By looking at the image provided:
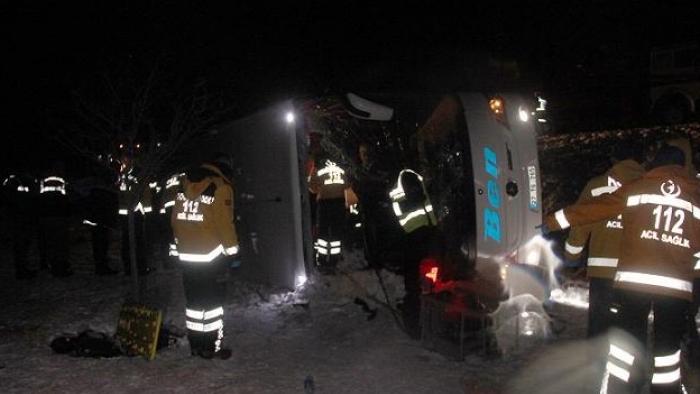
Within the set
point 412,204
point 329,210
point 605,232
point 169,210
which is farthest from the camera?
point 329,210

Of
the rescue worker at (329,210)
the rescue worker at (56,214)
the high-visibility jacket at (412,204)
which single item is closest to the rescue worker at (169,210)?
the rescue worker at (56,214)

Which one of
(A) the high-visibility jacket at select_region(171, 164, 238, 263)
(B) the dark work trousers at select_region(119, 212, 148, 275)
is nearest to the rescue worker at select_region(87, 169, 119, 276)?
(B) the dark work trousers at select_region(119, 212, 148, 275)

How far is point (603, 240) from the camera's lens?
468 centimetres

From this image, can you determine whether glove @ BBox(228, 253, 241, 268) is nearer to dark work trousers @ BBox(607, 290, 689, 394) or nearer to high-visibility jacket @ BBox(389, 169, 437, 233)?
high-visibility jacket @ BBox(389, 169, 437, 233)

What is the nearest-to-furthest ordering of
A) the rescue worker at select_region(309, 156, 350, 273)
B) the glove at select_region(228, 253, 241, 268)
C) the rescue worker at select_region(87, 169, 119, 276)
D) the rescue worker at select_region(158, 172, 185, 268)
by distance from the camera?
the glove at select_region(228, 253, 241, 268), the rescue worker at select_region(158, 172, 185, 268), the rescue worker at select_region(87, 169, 119, 276), the rescue worker at select_region(309, 156, 350, 273)

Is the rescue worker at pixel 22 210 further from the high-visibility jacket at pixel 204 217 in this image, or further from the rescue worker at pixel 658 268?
the rescue worker at pixel 658 268

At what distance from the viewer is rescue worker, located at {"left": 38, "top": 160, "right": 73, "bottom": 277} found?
8591mm

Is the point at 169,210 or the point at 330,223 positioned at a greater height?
the point at 169,210

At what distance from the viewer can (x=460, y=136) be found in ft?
18.8

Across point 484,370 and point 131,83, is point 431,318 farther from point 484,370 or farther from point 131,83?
point 131,83

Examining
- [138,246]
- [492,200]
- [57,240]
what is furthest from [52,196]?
[492,200]

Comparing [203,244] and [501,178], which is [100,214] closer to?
[203,244]

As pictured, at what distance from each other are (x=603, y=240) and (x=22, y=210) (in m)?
7.67

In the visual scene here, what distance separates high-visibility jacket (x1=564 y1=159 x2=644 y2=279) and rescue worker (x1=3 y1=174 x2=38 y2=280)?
7.29 meters
